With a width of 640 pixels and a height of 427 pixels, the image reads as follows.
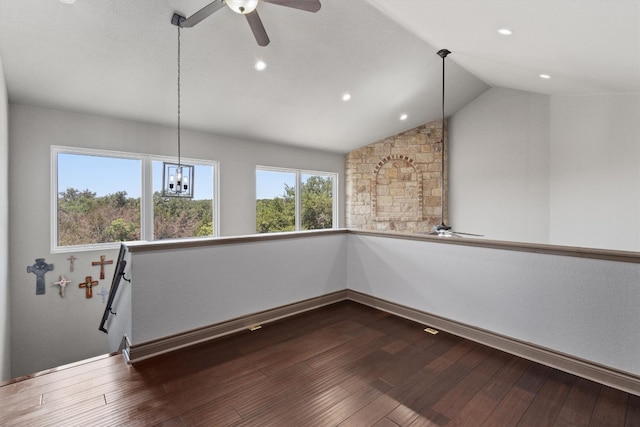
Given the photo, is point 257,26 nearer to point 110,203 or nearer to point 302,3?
point 302,3

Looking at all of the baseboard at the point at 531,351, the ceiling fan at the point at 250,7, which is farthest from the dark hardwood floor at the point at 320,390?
the ceiling fan at the point at 250,7

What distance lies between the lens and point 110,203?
175 inches

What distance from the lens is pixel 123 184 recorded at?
456 cm

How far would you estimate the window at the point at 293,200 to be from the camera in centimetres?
610

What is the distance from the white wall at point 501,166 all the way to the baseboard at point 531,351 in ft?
11.5

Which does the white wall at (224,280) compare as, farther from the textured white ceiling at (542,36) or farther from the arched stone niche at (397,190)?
the arched stone niche at (397,190)

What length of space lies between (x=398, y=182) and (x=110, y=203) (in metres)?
5.42

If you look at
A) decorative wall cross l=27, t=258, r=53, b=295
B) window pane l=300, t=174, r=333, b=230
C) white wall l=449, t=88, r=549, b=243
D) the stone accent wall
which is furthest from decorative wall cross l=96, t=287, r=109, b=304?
white wall l=449, t=88, r=549, b=243

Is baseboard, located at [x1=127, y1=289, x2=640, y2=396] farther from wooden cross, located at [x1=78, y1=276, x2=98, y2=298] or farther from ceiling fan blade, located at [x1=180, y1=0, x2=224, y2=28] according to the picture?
ceiling fan blade, located at [x1=180, y1=0, x2=224, y2=28]

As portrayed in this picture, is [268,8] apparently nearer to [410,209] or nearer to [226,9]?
[226,9]

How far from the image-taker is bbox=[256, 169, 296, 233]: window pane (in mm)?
6037

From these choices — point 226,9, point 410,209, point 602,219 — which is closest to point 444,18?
point 226,9

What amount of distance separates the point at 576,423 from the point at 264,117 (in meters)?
4.92

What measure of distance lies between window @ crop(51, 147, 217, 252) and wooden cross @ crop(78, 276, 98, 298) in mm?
443
